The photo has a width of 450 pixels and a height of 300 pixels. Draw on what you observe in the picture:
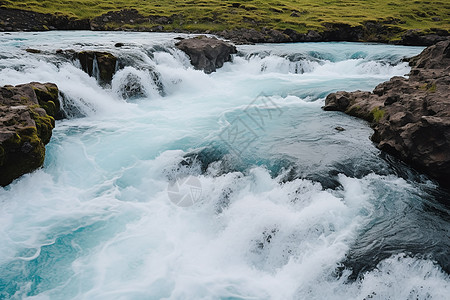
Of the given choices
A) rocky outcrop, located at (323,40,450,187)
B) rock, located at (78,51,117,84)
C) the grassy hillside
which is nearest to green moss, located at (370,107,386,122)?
rocky outcrop, located at (323,40,450,187)

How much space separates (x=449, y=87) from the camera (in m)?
12.0

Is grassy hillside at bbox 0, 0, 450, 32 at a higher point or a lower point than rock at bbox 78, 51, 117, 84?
higher

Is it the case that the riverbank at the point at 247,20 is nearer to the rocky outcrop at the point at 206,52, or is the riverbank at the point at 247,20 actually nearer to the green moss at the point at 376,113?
the rocky outcrop at the point at 206,52

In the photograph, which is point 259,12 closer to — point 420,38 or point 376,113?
point 420,38

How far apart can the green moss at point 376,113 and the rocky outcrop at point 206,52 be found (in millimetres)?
15520

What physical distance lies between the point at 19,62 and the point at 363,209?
17.4 metres

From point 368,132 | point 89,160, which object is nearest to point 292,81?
point 368,132

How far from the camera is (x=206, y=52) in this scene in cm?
2716

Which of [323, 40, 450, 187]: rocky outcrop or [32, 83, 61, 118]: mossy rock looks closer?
[323, 40, 450, 187]: rocky outcrop

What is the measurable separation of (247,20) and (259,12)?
23.2 feet

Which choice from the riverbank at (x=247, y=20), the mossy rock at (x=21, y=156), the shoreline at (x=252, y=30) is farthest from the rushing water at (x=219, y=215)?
the riverbank at (x=247, y=20)

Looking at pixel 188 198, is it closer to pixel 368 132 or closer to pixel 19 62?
pixel 368 132

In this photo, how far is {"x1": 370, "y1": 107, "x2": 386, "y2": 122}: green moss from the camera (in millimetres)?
13531

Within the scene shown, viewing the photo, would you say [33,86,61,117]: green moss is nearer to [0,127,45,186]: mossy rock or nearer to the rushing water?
the rushing water
